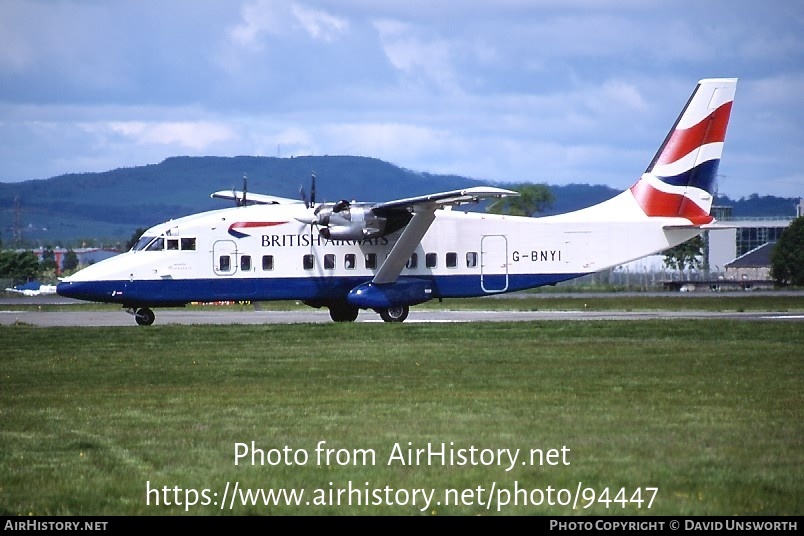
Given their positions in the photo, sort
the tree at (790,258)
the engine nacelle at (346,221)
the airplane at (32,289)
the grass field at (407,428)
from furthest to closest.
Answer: the tree at (790,258)
the airplane at (32,289)
the engine nacelle at (346,221)
the grass field at (407,428)

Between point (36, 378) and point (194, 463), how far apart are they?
911cm

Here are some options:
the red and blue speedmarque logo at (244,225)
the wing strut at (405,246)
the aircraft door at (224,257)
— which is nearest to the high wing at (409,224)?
the wing strut at (405,246)

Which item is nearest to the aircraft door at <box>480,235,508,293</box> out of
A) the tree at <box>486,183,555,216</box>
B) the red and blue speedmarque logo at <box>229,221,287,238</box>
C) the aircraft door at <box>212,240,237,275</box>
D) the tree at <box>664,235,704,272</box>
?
the red and blue speedmarque logo at <box>229,221,287,238</box>

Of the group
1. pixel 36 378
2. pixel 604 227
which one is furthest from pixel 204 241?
pixel 36 378

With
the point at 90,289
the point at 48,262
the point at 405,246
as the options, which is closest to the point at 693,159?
the point at 405,246

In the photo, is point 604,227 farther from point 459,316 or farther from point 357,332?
point 357,332

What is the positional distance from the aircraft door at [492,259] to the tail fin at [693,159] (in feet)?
15.5

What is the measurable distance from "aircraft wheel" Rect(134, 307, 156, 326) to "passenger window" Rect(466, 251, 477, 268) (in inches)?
386

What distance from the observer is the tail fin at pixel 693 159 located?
36.5 metres

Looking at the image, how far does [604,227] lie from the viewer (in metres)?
36.9

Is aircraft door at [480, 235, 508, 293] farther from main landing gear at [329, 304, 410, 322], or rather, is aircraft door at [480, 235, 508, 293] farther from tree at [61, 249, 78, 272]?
tree at [61, 249, 78, 272]

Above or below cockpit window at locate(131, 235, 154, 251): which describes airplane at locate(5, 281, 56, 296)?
below

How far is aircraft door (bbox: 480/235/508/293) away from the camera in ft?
120

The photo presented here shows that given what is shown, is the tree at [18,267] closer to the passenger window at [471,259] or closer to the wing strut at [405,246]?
the wing strut at [405,246]
